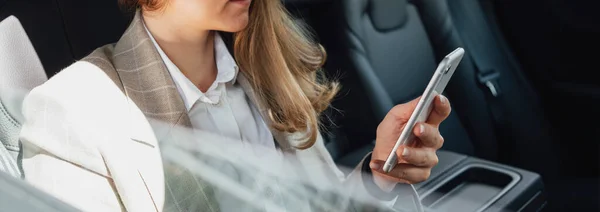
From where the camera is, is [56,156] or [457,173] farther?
[457,173]

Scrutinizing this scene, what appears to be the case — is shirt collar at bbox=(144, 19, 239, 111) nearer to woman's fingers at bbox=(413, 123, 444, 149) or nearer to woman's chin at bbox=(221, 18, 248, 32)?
woman's chin at bbox=(221, 18, 248, 32)

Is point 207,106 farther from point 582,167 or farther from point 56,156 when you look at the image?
point 582,167

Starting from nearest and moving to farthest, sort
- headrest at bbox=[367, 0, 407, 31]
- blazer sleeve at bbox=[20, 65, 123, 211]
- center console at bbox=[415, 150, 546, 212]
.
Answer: blazer sleeve at bbox=[20, 65, 123, 211] → center console at bbox=[415, 150, 546, 212] → headrest at bbox=[367, 0, 407, 31]

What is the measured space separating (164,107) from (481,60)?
86cm

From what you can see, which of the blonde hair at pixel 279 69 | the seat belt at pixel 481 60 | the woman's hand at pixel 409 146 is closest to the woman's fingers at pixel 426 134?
the woman's hand at pixel 409 146

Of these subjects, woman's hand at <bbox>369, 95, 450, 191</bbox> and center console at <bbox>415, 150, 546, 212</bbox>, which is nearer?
woman's hand at <bbox>369, 95, 450, 191</bbox>

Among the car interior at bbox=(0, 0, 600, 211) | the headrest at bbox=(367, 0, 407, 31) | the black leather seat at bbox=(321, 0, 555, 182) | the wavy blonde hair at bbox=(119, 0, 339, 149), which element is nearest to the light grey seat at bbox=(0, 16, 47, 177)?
the car interior at bbox=(0, 0, 600, 211)

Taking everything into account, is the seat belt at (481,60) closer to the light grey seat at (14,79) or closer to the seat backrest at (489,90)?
the seat backrest at (489,90)

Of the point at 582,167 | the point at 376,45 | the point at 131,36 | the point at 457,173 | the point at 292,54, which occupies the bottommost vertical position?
the point at 582,167

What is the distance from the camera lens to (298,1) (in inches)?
46.5

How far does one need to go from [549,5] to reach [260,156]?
0.97 m

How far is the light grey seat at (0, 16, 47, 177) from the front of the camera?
0.71 meters

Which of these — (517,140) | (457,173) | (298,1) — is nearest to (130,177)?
(298,1)

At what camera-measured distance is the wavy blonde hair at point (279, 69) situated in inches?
36.0
